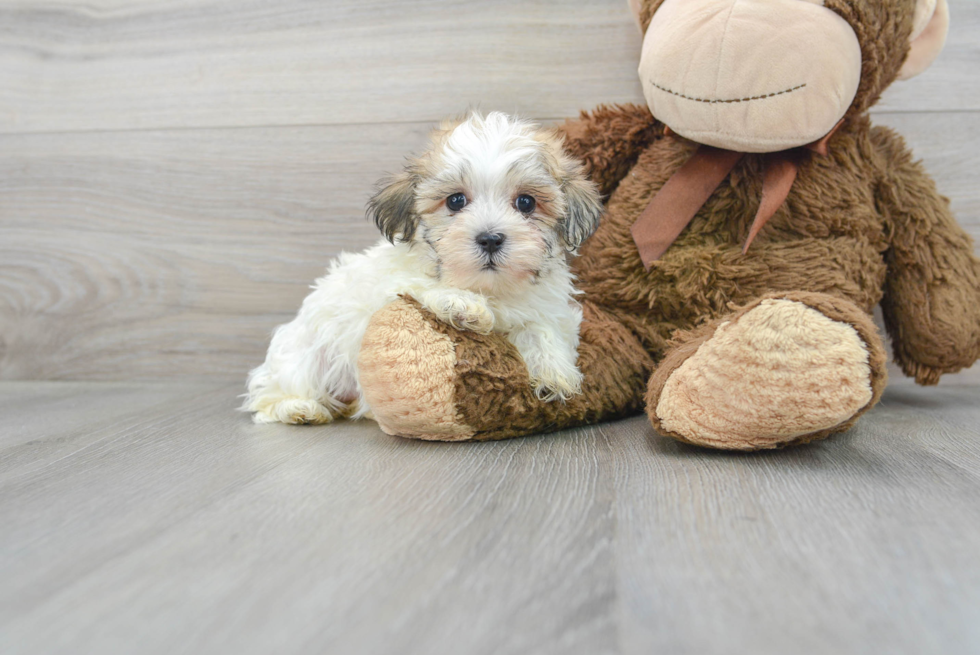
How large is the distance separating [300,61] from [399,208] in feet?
2.38

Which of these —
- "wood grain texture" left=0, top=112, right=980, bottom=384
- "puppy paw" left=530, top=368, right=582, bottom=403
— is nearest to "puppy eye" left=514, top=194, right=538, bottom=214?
"puppy paw" left=530, top=368, right=582, bottom=403

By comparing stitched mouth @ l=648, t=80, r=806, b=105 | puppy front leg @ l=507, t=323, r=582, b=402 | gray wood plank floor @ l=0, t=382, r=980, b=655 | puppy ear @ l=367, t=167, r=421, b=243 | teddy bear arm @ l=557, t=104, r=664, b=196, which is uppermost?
stitched mouth @ l=648, t=80, r=806, b=105

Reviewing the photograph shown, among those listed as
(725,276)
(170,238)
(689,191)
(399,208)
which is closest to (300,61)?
(170,238)

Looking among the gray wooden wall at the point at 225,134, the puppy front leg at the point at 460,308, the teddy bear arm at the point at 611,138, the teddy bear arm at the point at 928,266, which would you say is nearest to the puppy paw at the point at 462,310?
the puppy front leg at the point at 460,308

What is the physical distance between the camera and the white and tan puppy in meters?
1.09

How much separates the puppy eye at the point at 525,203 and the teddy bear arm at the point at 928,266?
685 millimetres

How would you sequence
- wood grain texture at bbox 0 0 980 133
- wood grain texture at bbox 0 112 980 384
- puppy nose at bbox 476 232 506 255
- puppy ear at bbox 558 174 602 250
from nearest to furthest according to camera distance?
puppy nose at bbox 476 232 506 255
puppy ear at bbox 558 174 602 250
wood grain texture at bbox 0 0 980 133
wood grain texture at bbox 0 112 980 384

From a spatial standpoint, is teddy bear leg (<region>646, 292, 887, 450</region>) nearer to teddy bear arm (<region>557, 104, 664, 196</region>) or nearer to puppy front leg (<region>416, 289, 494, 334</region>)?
puppy front leg (<region>416, 289, 494, 334</region>)

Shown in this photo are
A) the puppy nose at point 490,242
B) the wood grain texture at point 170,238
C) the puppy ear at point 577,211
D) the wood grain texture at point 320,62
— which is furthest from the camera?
the wood grain texture at point 170,238

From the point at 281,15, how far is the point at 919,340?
1.52m

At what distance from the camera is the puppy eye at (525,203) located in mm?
1124

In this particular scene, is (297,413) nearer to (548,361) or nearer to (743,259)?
(548,361)

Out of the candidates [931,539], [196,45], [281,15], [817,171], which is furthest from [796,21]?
[196,45]

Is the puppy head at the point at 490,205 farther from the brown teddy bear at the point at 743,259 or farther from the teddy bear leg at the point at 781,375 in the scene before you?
the teddy bear leg at the point at 781,375
